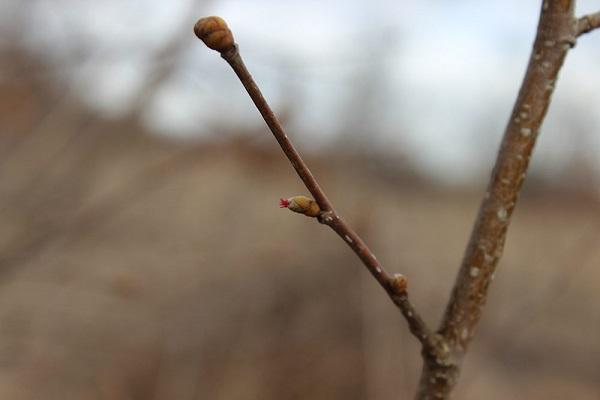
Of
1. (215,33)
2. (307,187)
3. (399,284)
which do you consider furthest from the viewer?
(399,284)

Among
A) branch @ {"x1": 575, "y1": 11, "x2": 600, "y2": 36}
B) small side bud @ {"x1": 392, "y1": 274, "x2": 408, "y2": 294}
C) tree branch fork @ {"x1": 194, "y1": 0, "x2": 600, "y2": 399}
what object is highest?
branch @ {"x1": 575, "y1": 11, "x2": 600, "y2": 36}

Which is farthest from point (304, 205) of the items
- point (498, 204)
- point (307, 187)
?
point (498, 204)

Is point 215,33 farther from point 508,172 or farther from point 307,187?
point 508,172

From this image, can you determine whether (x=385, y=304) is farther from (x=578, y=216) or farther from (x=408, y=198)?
(x=408, y=198)

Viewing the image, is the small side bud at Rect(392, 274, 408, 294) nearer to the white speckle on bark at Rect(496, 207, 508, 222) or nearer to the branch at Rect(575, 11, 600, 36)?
the white speckle on bark at Rect(496, 207, 508, 222)

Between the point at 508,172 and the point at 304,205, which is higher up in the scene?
the point at 508,172

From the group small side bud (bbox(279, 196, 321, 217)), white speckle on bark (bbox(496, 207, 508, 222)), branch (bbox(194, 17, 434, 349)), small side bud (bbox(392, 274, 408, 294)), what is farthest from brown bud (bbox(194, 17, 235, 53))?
white speckle on bark (bbox(496, 207, 508, 222))
